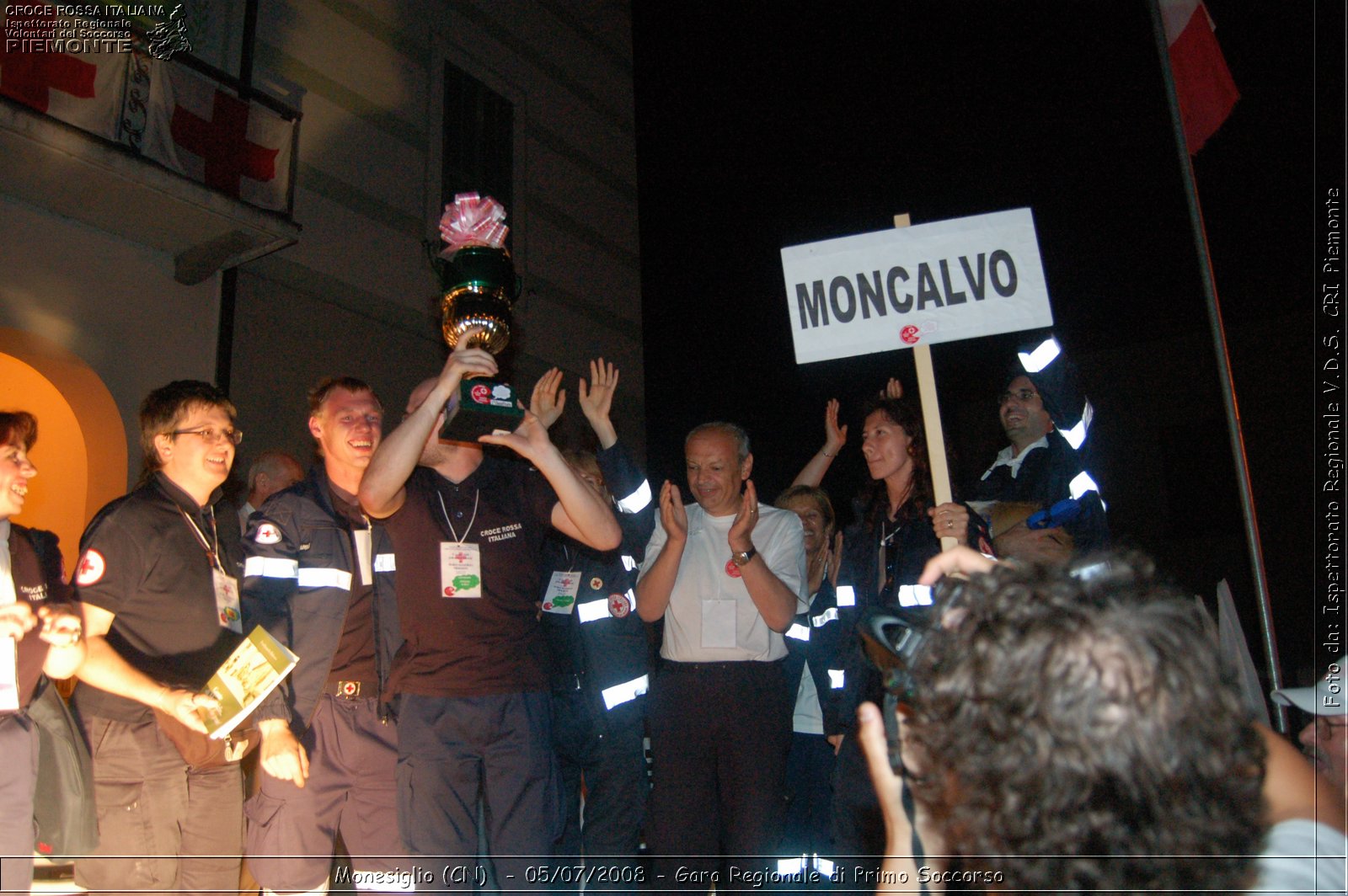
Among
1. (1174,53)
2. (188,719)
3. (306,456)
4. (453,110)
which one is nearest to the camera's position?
(188,719)

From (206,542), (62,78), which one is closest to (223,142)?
(62,78)

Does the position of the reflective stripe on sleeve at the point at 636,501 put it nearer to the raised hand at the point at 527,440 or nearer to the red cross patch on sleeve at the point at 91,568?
the raised hand at the point at 527,440

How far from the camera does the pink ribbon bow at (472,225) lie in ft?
11.5

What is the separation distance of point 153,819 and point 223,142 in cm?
560

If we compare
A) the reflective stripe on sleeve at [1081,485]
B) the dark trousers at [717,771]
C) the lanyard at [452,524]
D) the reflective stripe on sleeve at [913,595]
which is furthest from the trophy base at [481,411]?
the reflective stripe on sleeve at [1081,485]

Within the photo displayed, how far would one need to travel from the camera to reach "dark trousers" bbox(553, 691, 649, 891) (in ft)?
15.0

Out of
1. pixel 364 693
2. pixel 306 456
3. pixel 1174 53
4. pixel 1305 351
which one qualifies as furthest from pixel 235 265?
pixel 1305 351

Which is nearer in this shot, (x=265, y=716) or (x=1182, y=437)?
(x=265, y=716)

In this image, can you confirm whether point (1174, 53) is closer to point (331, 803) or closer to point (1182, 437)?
point (331, 803)

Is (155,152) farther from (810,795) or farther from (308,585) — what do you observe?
(810,795)

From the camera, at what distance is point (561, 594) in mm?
4883

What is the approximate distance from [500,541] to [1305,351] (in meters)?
13.1

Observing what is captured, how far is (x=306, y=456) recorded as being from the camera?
877 cm

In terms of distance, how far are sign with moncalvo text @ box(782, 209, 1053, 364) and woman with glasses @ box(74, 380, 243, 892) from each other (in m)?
2.40
